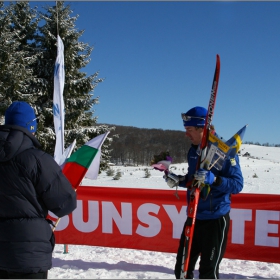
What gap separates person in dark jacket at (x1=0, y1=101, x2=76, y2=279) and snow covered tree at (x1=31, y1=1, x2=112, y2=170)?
1627cm

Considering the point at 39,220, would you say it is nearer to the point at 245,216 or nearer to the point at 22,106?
the point at 22,106

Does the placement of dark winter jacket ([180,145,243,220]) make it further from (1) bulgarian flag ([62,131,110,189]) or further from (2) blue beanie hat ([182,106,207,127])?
(1) bulgarian flag ([62,131,110,189])

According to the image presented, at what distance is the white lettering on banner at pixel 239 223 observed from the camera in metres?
4.69

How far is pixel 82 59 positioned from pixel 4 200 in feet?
61.3

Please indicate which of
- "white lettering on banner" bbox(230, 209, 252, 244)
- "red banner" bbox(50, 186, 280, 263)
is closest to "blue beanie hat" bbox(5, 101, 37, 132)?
"red banner" bbox(50, 186, 280, 263)

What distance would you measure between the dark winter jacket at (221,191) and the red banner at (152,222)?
1.88 metres

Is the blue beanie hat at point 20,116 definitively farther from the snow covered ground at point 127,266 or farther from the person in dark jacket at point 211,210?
the snow covered ground at point 127,266

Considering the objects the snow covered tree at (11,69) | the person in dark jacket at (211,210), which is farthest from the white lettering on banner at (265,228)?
the snow covered tree at (11,69)

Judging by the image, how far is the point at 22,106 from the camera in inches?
87.1

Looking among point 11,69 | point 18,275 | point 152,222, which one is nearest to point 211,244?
point 18,275

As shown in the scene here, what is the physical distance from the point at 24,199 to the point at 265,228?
12.4ft

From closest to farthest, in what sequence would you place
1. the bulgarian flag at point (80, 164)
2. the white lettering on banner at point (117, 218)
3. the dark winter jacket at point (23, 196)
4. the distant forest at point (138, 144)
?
the dark winter jacket at point (23, 196), the bulgarian flag at point (80, 164), the white lettering on banner at point (117, 218), the distant forest at point (138, 144)

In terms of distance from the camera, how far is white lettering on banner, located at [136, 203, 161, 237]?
→ 5027 mm

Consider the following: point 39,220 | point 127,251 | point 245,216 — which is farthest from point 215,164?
point 127,251
